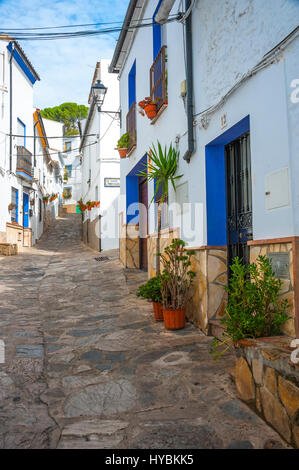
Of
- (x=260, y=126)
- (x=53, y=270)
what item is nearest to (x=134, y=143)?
(x=53, y=270)

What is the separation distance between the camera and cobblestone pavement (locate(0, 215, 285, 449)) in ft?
8.36

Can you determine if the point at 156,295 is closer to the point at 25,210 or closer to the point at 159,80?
the point at 159,80

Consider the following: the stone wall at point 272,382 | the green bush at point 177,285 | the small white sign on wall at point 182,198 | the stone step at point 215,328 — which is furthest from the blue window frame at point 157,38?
the stone wall at point 272,382

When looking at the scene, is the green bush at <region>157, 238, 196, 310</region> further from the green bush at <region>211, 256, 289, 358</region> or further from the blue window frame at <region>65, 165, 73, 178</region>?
the blue window frame at <region>65, 165, 73, 178</region>

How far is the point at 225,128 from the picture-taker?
4.39 m

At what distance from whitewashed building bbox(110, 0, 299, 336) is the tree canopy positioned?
37175mm

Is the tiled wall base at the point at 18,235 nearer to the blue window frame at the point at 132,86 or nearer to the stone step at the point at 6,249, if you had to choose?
the stone step at the point at 6,249

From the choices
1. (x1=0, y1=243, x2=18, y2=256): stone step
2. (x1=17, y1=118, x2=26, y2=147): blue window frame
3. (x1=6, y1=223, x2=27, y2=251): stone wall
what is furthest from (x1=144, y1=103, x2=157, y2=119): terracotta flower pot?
(x1=17, y1=118, x2=26, y2=147): blue window frame

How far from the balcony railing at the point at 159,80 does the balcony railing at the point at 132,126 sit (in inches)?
70.0

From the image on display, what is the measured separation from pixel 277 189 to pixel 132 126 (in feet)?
21.7

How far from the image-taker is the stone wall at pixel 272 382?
2320 mm

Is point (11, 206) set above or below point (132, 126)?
below

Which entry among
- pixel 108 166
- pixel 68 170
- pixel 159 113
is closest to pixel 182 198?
pixel 159 113
